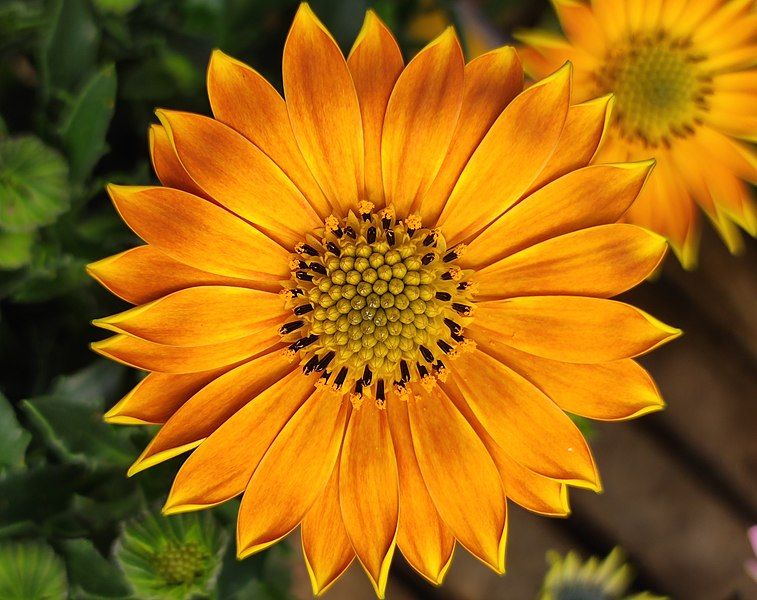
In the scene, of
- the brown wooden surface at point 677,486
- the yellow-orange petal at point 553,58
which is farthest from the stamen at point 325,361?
the brown wooden surface at point 677,486

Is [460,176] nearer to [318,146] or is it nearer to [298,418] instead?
[318,146]

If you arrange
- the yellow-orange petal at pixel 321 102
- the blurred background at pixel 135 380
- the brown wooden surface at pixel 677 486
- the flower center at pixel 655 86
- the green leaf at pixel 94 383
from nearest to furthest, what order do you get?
the yellow-orange petal at pixel 321 102
the blurred background at pixel 135 380
the green leaf at pixel 94 383
the flower center at pixel 655 86
the brown wooden surface at pixel 677 486

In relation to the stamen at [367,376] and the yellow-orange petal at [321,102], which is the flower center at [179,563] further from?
the yellow-orange petal at [321,102]

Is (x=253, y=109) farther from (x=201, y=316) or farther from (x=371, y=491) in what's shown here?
(x=371, y=491)

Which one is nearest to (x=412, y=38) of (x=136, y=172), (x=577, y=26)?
(x=577, y=26)

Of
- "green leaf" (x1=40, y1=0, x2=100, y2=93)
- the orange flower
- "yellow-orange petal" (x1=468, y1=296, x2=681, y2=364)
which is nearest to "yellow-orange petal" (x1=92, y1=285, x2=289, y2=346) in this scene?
the orange flower

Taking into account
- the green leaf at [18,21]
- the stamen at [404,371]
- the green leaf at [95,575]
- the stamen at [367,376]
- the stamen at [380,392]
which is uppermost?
the green leaf at [18,21]

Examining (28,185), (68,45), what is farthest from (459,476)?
(68,45)
